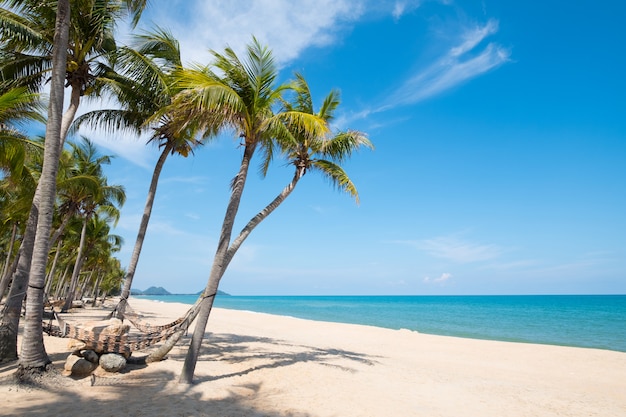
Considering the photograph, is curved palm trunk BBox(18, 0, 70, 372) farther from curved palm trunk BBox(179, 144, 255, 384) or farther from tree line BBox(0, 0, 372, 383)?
curved palm trunk BBox(179, 144, 255, 384)

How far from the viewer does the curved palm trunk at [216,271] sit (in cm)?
634

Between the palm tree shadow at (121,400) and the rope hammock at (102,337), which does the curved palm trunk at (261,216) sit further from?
Answer: the palm tree shadow at (121,400)

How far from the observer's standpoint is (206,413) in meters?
5.07

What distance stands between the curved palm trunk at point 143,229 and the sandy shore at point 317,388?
1.70 meters

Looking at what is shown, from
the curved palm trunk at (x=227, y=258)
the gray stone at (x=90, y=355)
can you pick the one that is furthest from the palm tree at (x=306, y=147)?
the gray stone at (x=90, y=355)

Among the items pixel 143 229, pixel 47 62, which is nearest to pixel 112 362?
pixel 143 229

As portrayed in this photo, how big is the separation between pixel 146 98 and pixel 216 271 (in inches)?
227

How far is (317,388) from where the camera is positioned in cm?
677

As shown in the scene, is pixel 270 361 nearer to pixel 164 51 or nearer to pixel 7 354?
pixel 7 354

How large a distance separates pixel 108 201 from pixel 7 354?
1438 cm

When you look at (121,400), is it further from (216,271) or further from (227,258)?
(227,258)

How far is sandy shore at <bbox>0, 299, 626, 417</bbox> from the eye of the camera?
5.23 meters

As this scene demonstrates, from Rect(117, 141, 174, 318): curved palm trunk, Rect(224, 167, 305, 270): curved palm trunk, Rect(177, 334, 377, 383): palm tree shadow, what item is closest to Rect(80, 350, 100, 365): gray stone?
Rect(177, 334, 377, 383): palm tree shadow

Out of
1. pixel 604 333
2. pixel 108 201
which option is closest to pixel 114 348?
pixel 108 201
